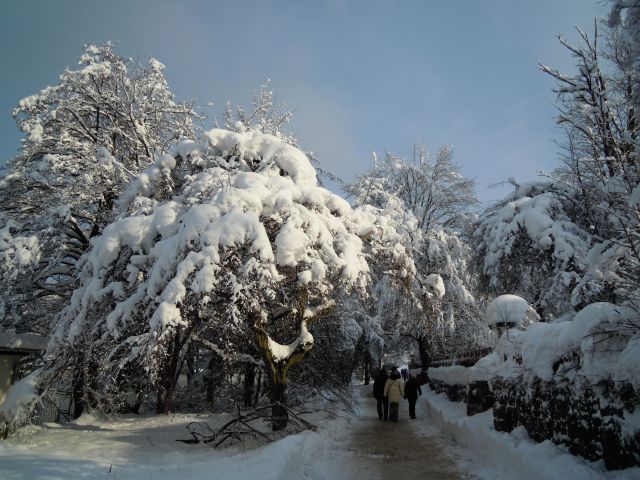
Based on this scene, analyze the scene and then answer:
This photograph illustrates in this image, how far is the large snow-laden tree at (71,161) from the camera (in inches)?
447

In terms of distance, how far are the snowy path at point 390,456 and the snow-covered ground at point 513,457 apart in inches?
12.3

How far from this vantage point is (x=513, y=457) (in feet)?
17.2

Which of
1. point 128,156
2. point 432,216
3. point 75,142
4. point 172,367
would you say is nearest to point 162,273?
point 172,367

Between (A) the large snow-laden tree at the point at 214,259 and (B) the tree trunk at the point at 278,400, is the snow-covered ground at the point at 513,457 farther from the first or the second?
(B) the tree trunk at the point at 278,400

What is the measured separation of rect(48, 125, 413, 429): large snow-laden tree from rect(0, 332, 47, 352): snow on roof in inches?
47.0

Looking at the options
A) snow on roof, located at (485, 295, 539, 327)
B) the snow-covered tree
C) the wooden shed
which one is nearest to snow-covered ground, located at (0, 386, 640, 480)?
the wooden shed

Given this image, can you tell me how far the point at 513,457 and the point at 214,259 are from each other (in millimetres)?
5062

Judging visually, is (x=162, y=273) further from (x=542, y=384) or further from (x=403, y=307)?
(x=403, y=307)

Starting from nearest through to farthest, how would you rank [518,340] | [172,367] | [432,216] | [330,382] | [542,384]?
[542,384]
[518,340]
[172,367]
[330,382]
[432,216]

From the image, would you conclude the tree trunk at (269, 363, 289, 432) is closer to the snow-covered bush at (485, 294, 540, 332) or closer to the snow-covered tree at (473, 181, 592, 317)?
the snow-covered bush at (485, 294, 540, 332)

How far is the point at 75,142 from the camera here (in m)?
12.9

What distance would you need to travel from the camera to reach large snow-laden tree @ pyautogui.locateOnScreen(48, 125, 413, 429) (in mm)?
7078

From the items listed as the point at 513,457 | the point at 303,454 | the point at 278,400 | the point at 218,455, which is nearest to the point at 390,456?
the point at 303,454

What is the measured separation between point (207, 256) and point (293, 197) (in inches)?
93.9
